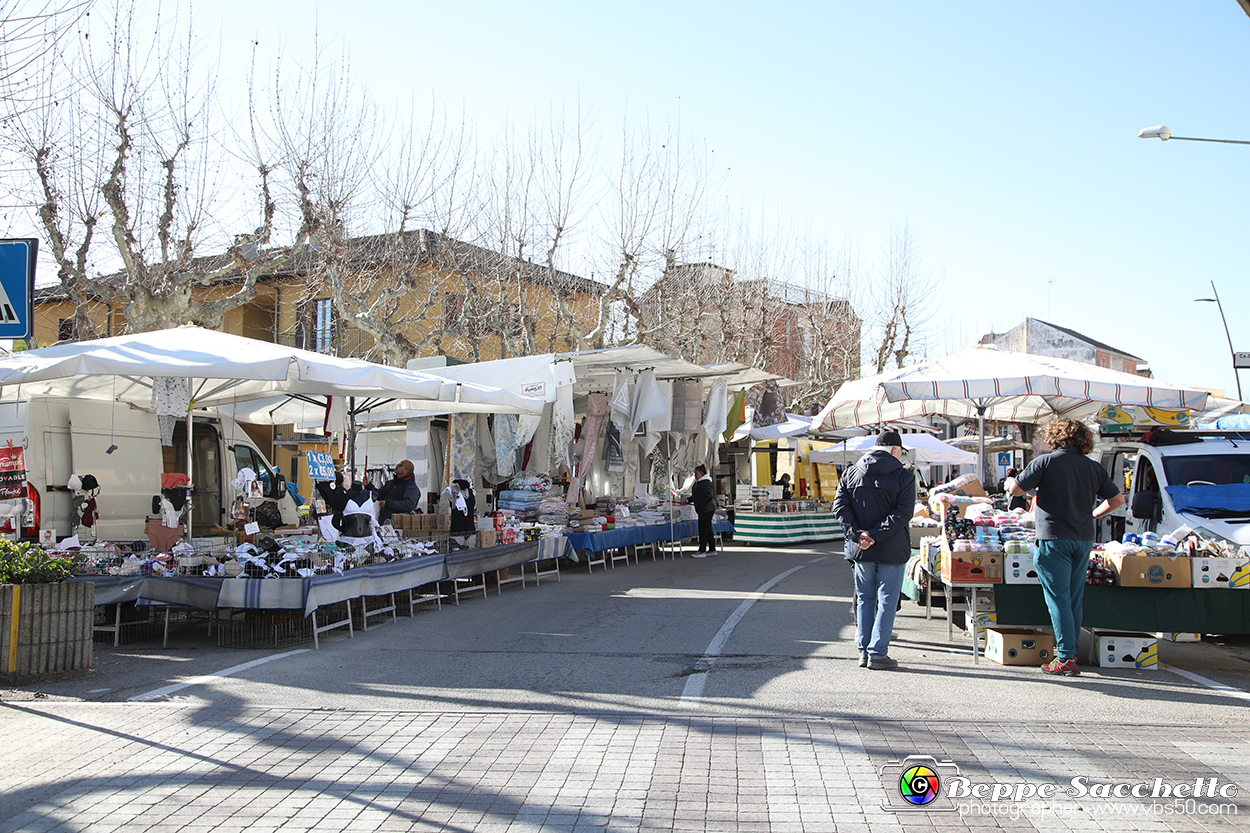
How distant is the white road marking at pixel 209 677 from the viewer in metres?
6.83

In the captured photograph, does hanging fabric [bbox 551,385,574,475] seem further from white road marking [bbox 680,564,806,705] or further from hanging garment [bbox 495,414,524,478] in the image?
white road marking [bbox 680,564,806,705]

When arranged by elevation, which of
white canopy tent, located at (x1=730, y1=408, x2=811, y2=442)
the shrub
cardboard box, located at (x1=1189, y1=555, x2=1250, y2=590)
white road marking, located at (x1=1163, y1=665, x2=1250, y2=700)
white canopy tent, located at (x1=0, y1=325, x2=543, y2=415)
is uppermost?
white canopy tent, located at (x1=0, y1=325, x2=543, y2=415)

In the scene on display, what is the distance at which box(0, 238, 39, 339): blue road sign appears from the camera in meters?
6.06

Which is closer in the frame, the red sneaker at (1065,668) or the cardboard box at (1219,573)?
the red sneaker at (1065,668)

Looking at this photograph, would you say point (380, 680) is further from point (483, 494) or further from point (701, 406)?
A: point (701, 406)

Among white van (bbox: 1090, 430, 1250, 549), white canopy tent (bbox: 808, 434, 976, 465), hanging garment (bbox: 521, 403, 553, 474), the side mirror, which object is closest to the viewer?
white van (bbox: 1090, 430, 1250, 549)

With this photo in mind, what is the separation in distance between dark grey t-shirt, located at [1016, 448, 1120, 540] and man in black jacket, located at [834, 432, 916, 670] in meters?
0.96

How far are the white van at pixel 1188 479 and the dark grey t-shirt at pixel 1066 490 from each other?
7.85ft

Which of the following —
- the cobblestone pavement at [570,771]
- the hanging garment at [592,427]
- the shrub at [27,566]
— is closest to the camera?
the cobblestone pavement at [570,771]

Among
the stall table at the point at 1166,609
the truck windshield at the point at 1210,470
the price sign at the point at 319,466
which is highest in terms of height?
the price sign at the point at 319,466

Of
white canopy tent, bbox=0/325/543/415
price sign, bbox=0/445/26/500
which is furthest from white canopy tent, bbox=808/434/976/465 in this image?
price sign, bbox=0/445/26/500

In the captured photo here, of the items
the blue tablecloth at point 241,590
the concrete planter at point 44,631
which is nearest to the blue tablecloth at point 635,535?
the blue tablecloth at point 241,590

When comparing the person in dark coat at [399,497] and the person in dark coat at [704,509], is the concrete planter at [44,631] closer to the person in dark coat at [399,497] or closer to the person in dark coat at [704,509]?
the person in dark coat at [399,497]

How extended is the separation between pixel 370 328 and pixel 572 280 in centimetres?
663
